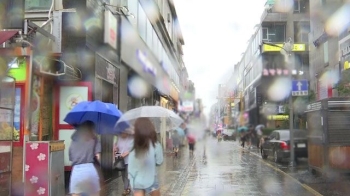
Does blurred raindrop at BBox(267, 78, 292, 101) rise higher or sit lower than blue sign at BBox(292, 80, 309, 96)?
higher

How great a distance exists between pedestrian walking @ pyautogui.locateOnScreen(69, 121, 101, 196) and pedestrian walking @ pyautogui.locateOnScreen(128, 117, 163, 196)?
1.69 feet

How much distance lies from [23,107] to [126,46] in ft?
22.4

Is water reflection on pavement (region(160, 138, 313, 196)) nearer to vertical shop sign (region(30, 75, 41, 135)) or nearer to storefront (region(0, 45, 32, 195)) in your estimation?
vertical shop sign (region(30, 75, 41, 135))

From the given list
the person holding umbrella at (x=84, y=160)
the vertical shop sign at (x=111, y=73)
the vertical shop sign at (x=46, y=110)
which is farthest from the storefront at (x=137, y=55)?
the person holding umbrella at (x=84, y=160)

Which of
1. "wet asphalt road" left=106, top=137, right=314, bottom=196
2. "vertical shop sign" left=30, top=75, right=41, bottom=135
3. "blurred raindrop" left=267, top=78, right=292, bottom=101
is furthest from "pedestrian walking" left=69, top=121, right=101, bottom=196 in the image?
"blurred raindrop" left=267, top=78, right=292, bottom=101

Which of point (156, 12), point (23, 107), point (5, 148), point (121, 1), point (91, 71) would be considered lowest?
point (5, 148)

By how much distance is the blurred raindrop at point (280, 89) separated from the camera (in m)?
20.0

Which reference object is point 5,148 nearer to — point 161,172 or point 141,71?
point 161,172

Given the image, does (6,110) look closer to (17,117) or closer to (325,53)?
(17,117)

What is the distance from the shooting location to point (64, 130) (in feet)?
33.2

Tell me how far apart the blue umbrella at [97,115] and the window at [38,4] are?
3874 millimetres

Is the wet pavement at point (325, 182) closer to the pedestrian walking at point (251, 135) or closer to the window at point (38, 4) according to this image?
the window at point (38, 4)

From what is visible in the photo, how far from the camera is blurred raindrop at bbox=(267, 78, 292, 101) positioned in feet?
65.8

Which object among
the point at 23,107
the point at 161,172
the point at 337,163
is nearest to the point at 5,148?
the point at 23,107
